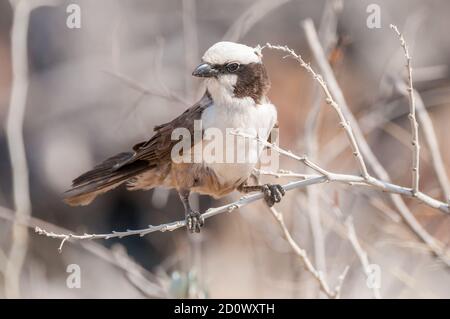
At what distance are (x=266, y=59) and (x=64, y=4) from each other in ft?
7.75

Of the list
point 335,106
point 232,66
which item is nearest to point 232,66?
point 232,66

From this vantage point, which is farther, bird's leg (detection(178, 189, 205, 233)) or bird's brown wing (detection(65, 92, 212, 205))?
bird's brown wing (detection(65, 92, 212, 205))

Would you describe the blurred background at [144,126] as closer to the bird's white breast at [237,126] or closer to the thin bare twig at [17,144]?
the thin bare twig at [17,144]

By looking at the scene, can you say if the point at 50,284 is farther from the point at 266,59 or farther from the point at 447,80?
the point at 447,80

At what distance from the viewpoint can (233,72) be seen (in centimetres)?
402

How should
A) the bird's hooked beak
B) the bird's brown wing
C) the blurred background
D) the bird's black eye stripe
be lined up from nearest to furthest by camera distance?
the bird's hooked beak, the bird's black eye stripe, the bird's brown wing, the blurred background

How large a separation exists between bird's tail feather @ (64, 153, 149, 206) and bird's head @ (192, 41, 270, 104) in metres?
0.66

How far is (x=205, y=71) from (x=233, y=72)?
0.60ft

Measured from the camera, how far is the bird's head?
395cm

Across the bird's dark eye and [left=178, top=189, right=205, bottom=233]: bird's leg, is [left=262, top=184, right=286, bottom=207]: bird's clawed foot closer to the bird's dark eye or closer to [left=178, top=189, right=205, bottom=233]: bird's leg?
[left=178, top=189, right=205, bottom=233]: bird's leg

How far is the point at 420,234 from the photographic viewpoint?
4273 millimetres

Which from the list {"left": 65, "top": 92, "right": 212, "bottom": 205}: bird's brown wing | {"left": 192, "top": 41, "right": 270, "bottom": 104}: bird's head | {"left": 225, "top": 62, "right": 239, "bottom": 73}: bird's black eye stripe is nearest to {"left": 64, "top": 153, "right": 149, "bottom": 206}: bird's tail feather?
{"left": 65, "top": 92, "right": 212, "bottom": 205}: bird's brown wing
